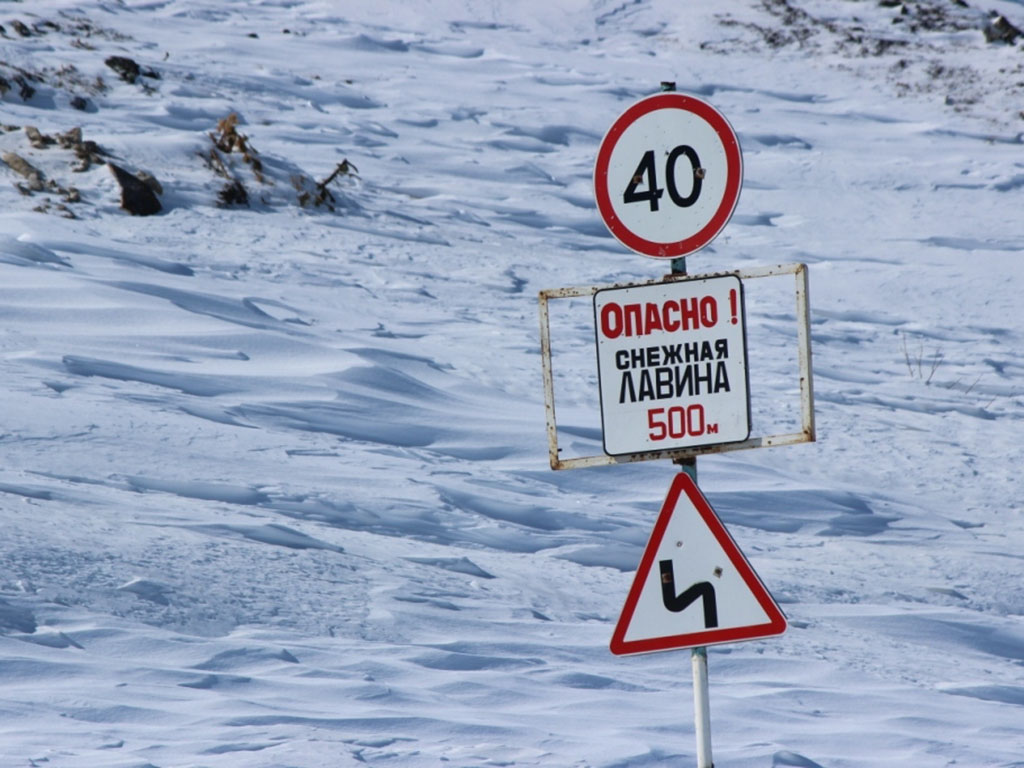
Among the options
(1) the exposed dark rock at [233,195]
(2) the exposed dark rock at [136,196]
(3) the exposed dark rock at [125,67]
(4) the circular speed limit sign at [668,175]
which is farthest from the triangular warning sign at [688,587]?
(3) the exposed dark rock at [125,67]

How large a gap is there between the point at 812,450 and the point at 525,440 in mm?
1948

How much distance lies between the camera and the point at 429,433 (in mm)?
7656

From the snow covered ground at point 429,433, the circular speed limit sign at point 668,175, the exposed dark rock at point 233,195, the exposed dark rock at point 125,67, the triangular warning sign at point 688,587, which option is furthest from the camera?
the exposed dark rock at point 125,67

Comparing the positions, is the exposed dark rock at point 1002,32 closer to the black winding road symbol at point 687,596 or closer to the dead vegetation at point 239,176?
the dead vegetation at point 239,176

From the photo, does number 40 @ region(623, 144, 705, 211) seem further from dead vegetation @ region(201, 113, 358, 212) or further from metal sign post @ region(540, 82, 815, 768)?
dead vegetation @ region(201, 113, 358, 212)

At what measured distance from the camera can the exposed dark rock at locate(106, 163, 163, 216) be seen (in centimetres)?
1095

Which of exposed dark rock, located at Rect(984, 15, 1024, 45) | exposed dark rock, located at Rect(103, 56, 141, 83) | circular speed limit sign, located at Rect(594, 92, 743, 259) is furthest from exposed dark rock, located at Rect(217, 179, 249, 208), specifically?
exposed dark rock, located at Rect(984, 15, 1024, 45)

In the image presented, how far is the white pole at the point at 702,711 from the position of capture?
346 centimetres

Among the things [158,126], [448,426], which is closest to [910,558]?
[448,426]

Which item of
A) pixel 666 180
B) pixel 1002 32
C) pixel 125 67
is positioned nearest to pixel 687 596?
pixel 666 180

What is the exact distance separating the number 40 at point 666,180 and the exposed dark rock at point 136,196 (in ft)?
26.8

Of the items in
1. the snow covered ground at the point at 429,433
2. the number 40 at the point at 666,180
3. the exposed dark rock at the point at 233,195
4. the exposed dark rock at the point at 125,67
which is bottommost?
the snow covered ground at the point at 429,433

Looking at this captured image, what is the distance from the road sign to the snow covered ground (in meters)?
1.26

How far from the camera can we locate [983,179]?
15305mm
